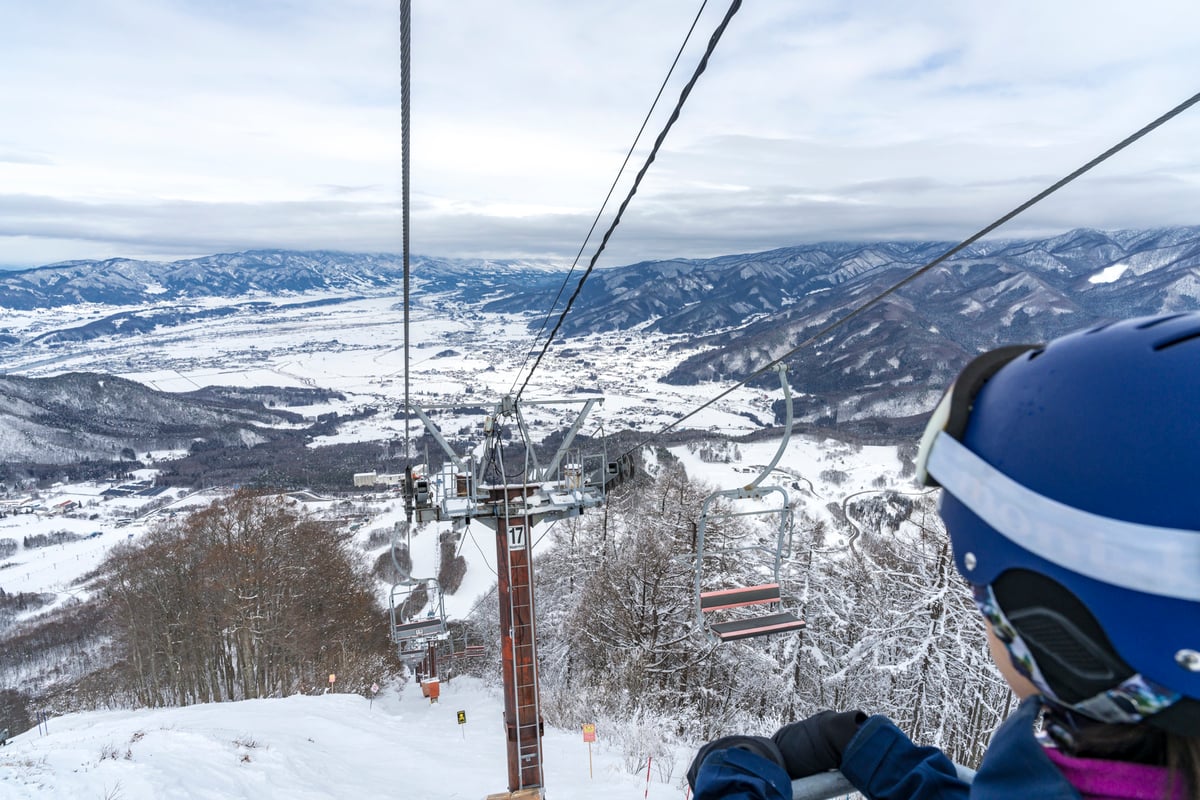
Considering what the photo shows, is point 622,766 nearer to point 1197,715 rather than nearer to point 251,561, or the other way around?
point 1197,715

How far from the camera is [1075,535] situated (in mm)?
990

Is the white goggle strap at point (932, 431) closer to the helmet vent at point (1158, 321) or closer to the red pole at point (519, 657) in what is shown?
the helmet vent at point (1158, 321)

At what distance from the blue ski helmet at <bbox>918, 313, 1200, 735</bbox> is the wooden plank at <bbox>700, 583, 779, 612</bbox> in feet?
20.7

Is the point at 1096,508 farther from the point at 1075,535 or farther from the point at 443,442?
the point at 443,442

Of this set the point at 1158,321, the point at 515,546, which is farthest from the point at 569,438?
the point at 1158,321

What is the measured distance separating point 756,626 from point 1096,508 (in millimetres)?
6953

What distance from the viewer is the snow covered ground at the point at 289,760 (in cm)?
952

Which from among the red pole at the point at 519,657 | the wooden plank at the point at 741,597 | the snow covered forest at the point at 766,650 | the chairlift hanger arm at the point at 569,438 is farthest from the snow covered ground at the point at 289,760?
the chairlift hanger arm at the point at 569,438

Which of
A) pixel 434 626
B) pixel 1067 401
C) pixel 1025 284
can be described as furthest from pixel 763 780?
pixel 1025 284

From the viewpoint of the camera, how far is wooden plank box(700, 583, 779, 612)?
7223 mm

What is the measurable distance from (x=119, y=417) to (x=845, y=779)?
211285mm

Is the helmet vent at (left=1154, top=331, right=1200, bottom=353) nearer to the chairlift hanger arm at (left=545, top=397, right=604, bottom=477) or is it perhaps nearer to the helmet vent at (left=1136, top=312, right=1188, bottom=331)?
the helmet vent at (left=1136, top=312, right=1188, bottom=331)

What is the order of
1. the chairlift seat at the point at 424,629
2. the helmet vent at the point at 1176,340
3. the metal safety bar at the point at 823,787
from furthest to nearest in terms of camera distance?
the chairlift seat at the point at 424,629, the metal safety bar at the point at 823,787, the helmet vent at the point at 1176,340

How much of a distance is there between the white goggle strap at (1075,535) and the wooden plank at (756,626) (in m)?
6.40
